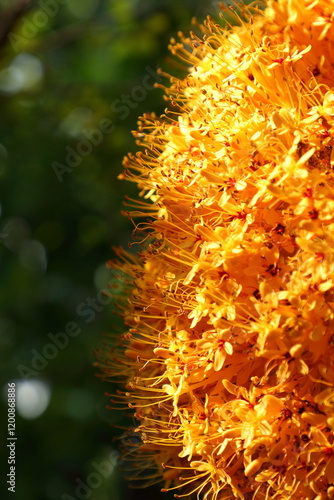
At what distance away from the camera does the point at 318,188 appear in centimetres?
130

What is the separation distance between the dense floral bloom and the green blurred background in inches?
38.5

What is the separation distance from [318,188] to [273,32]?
0.46 m

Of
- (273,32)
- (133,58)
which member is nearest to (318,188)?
(273,32)

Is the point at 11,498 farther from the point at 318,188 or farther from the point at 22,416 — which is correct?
the point at 318,188

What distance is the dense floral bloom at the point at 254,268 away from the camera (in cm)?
129
